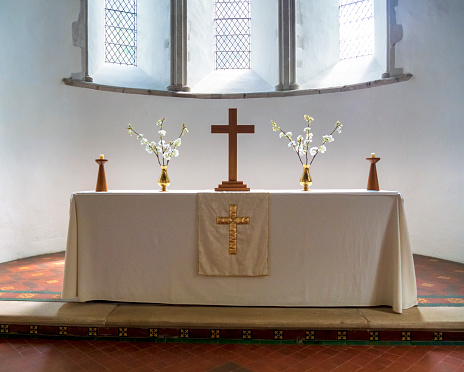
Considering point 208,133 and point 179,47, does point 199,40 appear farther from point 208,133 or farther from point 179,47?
point 208,133

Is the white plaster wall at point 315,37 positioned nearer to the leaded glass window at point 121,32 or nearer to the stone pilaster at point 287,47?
the stone pilaster at point 287,47

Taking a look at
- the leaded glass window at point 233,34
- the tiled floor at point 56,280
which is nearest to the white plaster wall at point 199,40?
the leaded glass window at point 233,34

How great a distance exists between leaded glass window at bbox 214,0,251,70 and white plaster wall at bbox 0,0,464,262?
1.16 meters

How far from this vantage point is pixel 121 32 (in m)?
7.52

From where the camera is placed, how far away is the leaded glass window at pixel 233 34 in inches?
305

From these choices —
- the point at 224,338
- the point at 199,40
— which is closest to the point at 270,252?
the point at 224,338

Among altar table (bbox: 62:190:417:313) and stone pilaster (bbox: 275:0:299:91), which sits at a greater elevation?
stone pilaster (bbox: 275:0:299:91)

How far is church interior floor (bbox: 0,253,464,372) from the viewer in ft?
9.21

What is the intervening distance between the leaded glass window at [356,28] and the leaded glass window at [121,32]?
406 cm

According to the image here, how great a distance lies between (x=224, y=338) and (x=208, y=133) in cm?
458

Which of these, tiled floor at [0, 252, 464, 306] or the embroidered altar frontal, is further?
tiled floor at [0, 252, 464, 306]

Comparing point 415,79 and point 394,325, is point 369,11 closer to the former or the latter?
point 415,79

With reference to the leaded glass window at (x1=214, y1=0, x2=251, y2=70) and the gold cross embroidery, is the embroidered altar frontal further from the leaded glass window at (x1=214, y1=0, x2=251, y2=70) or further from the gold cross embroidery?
the leaded glass window at (x1=214, y1=0, x2=251, y2=70)

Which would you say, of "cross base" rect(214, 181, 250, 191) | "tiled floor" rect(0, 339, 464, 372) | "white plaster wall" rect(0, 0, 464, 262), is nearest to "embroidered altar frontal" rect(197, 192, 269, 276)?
"cross base" rect(214, 181, 250, 191)
